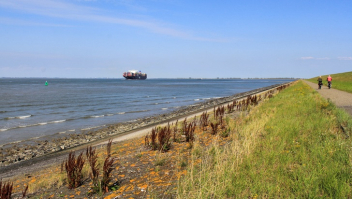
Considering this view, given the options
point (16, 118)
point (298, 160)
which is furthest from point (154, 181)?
point (16, 118)

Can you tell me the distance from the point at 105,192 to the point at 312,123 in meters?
6.50

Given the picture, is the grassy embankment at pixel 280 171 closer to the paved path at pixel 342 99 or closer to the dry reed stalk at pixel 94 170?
the dry reed stalk at pixel 94 170

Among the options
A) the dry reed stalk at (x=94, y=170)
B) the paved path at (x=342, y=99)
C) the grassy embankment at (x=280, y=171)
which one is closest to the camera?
the grassy embankment at (x=280, y=171)

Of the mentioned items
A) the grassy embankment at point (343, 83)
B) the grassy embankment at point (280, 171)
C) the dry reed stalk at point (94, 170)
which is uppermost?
the grassy embankment at point (343, 83)

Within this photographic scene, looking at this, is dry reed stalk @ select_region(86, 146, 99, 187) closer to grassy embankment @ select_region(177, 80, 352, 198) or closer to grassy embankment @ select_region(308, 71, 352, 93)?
grassy embankment @ select_region(177, 80, 352, 198)

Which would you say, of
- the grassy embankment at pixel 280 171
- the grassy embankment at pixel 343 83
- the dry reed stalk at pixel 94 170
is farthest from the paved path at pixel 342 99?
the dry reed stalk at pixel 94 170

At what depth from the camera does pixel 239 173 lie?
4.54 metres

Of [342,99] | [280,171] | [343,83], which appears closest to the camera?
[280,171]

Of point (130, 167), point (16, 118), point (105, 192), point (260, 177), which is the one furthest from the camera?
point (16, 118)

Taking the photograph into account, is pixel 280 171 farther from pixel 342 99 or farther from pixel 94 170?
pixel 342 99

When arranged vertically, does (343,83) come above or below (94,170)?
above

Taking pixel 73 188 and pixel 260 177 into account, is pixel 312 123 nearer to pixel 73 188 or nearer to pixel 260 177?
pixel 260 177

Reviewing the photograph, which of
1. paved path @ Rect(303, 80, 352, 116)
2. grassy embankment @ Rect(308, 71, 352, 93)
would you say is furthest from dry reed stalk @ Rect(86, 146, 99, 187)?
grassy embankment @ Rect(308, 71, 352, 93)

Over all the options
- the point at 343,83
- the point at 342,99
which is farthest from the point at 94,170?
the point at 343,83
